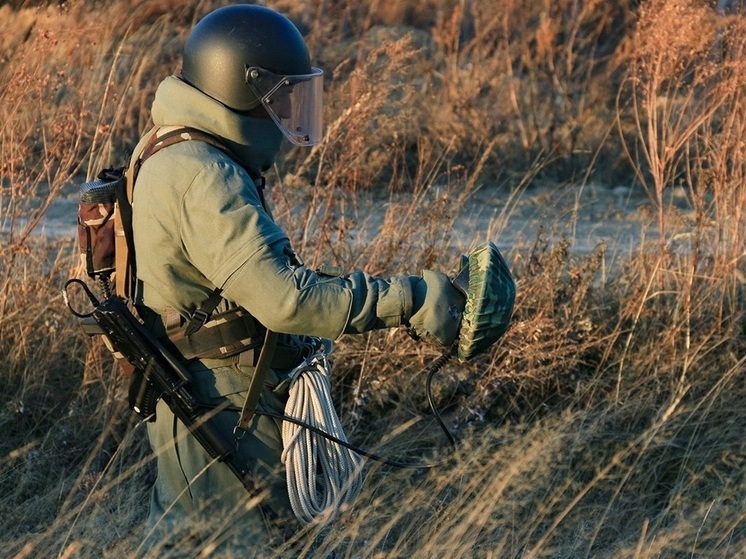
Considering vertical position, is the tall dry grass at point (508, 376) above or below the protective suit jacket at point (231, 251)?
below

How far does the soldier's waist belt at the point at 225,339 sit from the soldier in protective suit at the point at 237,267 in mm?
18

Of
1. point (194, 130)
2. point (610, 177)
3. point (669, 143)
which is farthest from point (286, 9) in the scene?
point (194, 130)

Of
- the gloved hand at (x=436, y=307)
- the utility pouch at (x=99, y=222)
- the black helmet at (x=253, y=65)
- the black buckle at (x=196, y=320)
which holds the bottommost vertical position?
the gloved hand at (x=436, y=307)

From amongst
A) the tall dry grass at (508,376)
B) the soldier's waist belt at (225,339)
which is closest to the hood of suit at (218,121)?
the soldier's waist belt at (225,339)

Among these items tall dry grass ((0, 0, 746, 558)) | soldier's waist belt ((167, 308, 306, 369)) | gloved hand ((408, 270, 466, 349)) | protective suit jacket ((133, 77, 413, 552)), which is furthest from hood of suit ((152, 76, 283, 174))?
tall dry grass ((0, 0, 746, 558))

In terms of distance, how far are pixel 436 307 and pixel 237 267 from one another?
473 mm

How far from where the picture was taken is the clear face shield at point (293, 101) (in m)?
2.75

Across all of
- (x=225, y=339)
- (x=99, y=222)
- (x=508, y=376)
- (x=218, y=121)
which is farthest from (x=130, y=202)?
(x=508, y=376)

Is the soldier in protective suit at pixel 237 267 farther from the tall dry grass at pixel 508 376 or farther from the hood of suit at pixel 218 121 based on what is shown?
the tall dry grass at pixel 508 376

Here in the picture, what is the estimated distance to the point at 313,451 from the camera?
2.95m

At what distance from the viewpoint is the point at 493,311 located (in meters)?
2.54

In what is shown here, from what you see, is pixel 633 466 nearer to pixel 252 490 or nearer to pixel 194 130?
pixel 252 490

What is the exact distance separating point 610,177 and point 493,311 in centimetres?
801

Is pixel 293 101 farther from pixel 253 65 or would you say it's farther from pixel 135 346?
pixel 135 346
